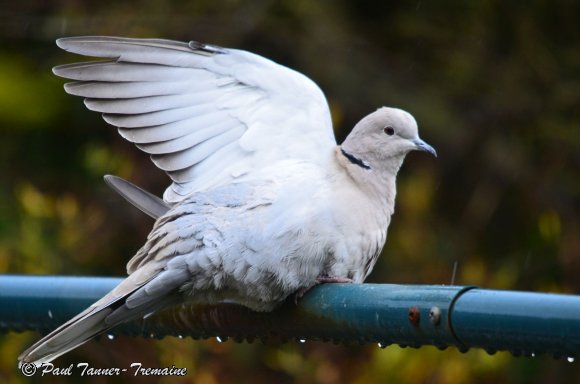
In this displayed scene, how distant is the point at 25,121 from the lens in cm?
700

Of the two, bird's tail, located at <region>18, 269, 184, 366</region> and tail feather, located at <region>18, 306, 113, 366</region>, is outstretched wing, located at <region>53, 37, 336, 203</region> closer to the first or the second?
bird's tail, located at <region>18, 269, 184, 366</region>

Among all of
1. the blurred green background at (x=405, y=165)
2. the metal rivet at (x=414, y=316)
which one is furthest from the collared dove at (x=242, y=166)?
the blurred green background at (x=405, y=165)

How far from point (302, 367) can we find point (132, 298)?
8.73 feet

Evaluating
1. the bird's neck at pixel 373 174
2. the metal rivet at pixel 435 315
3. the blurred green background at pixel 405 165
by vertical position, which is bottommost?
the blurred green background at pixel 405 165

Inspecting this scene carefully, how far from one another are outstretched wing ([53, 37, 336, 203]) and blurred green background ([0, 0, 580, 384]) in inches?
79.1

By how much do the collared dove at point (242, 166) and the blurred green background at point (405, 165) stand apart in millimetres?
1946

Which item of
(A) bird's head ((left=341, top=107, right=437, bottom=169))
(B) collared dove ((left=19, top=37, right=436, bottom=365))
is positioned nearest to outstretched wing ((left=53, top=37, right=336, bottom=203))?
(B) collared dove ((left=19, top=37, right=436, bottom=365))

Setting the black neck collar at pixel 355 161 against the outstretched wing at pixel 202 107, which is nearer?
the outstretched wing at pixel 202 107

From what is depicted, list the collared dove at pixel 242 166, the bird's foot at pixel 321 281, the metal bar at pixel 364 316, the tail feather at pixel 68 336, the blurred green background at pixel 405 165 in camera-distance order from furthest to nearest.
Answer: the blurred green background at pixel 405 165 → the collared dove at pixel 242 166 → the bird's foot at pixel 321 281 → the tail feather at pixel 68 336 → the metal bar at pixel 364 316

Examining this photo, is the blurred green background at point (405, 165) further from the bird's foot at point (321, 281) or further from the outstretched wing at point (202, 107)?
the bird's foot at point (321, 281)

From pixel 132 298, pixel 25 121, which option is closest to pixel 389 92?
pixel 25 121

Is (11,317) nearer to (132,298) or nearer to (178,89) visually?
(132,298)

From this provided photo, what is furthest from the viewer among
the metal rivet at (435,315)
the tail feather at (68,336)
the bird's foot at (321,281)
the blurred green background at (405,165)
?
the blurred green background at (405,165)

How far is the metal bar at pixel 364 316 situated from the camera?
6.07 ft
